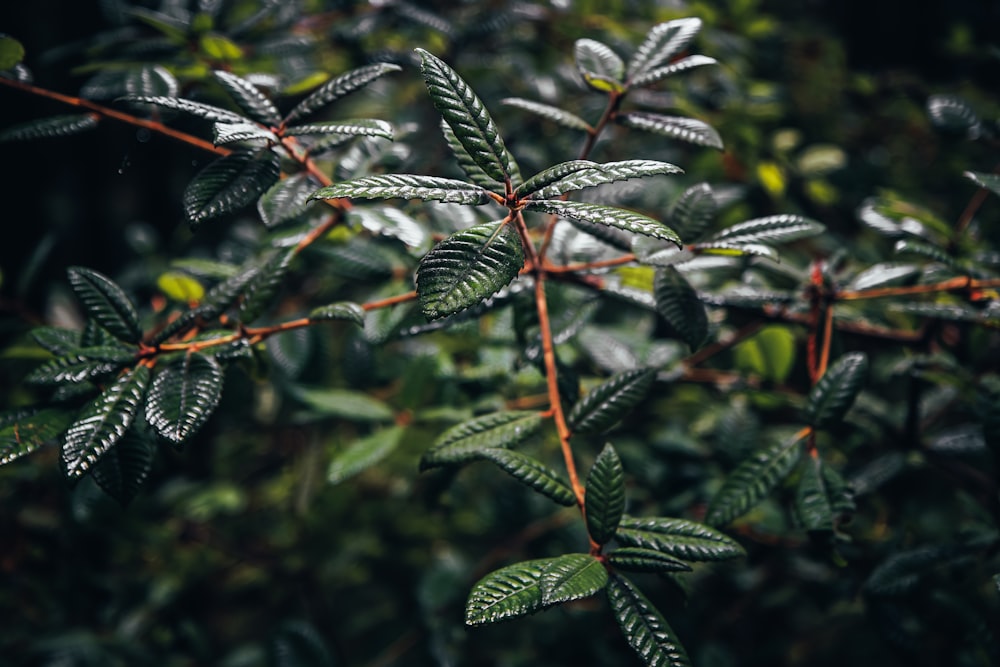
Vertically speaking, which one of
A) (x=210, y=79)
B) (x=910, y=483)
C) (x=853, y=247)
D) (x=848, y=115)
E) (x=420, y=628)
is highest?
(x=210, y=79)

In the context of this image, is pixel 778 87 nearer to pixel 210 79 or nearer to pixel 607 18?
pixel 607 18

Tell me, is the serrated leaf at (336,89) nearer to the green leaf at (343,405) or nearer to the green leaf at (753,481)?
the green leaf at (343,405)

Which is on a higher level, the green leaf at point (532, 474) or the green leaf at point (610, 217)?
the green leaf at point (610, 217)

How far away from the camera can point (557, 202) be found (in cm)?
59

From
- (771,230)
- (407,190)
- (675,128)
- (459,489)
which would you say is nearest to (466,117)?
(407,190)

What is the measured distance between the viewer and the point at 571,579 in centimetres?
59

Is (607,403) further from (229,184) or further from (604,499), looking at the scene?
(229,184)

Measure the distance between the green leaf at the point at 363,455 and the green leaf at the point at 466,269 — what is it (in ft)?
1.67

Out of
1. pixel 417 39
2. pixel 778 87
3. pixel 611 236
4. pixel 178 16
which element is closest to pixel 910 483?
pixel 611 236

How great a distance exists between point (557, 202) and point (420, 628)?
1.06m

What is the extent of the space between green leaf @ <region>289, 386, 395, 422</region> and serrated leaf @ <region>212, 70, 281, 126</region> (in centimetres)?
49

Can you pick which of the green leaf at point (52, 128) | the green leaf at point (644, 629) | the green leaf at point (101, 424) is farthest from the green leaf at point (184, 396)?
the green leaf at point (644, 629)

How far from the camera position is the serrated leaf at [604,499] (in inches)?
25.5

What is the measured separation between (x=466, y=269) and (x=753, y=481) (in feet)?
1.72
